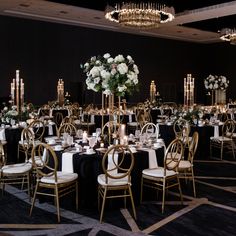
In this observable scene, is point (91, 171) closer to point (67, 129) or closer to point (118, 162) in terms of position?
point (118, 162)

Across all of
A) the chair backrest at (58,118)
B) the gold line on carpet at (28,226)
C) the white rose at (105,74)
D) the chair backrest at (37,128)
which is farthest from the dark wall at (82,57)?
the gold line on carpet at (28,226)

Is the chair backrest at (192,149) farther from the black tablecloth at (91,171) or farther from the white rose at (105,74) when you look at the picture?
the white rose at (105,74)

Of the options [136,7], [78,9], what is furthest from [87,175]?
[78,9]

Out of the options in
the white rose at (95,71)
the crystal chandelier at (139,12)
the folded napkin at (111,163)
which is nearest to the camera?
the folded napkin at (111,163)

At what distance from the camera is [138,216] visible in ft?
16.0

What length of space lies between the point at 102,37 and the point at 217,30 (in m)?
5.61

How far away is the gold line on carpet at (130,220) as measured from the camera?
14.6ft

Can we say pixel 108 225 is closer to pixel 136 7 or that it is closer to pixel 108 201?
pixel 108 201

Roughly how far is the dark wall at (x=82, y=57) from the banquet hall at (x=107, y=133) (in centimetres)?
5

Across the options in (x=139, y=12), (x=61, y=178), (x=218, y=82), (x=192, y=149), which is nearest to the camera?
(x=61, y=178)

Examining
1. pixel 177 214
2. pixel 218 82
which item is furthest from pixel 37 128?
pixel 218 82

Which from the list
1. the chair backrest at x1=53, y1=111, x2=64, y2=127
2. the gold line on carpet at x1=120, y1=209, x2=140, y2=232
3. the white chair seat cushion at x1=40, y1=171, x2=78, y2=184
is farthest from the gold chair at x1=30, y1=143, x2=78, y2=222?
the chair backrest at x1=53, y1=111, x2=64, y2=127

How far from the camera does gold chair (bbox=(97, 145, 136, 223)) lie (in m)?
4.67

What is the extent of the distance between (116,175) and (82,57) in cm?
1307
